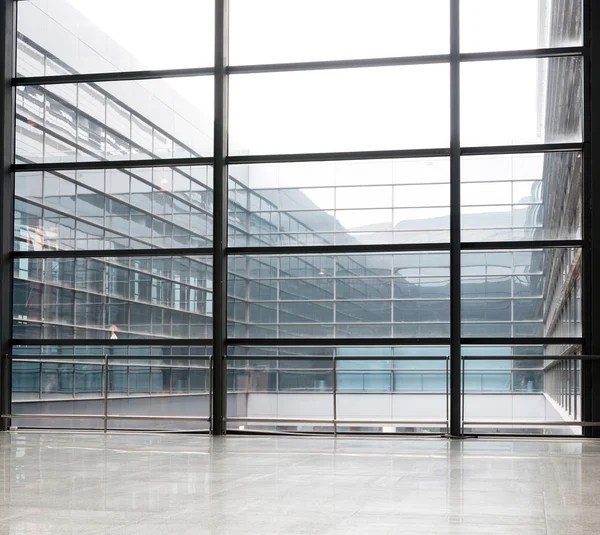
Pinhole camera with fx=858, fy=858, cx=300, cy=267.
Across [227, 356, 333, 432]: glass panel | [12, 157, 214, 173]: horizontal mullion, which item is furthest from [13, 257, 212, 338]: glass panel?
[12, 157, 214, 173]: horizontal mullion

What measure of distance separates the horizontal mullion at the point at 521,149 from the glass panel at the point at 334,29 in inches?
40.2

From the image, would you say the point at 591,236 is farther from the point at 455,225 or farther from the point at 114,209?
the point at 114,209

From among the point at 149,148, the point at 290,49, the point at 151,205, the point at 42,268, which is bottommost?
the point at 42,268

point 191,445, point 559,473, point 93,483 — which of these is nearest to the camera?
point 93,483

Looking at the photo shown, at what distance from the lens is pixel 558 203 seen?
7.84 m

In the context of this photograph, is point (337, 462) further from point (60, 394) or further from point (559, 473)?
point (60, 394)

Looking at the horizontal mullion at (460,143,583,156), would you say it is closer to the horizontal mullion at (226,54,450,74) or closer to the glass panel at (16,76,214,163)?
the horizontal mullion at (226,54,450,74)

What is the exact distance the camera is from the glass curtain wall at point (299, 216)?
787cm

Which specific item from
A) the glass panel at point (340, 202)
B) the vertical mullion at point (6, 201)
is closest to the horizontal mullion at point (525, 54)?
the glass panel at point (340, 202)

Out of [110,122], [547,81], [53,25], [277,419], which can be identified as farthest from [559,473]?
[53,25]

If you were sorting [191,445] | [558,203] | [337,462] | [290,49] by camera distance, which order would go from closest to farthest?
1. [337,462]
2. [191,445]
3. [558,203]
4. [290,49]

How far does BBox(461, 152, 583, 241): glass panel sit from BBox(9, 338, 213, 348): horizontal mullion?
109 inches

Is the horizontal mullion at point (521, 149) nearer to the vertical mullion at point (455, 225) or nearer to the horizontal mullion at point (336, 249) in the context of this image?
the vertical mullion at point (455, 225)

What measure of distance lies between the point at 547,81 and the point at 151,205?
3994mm
